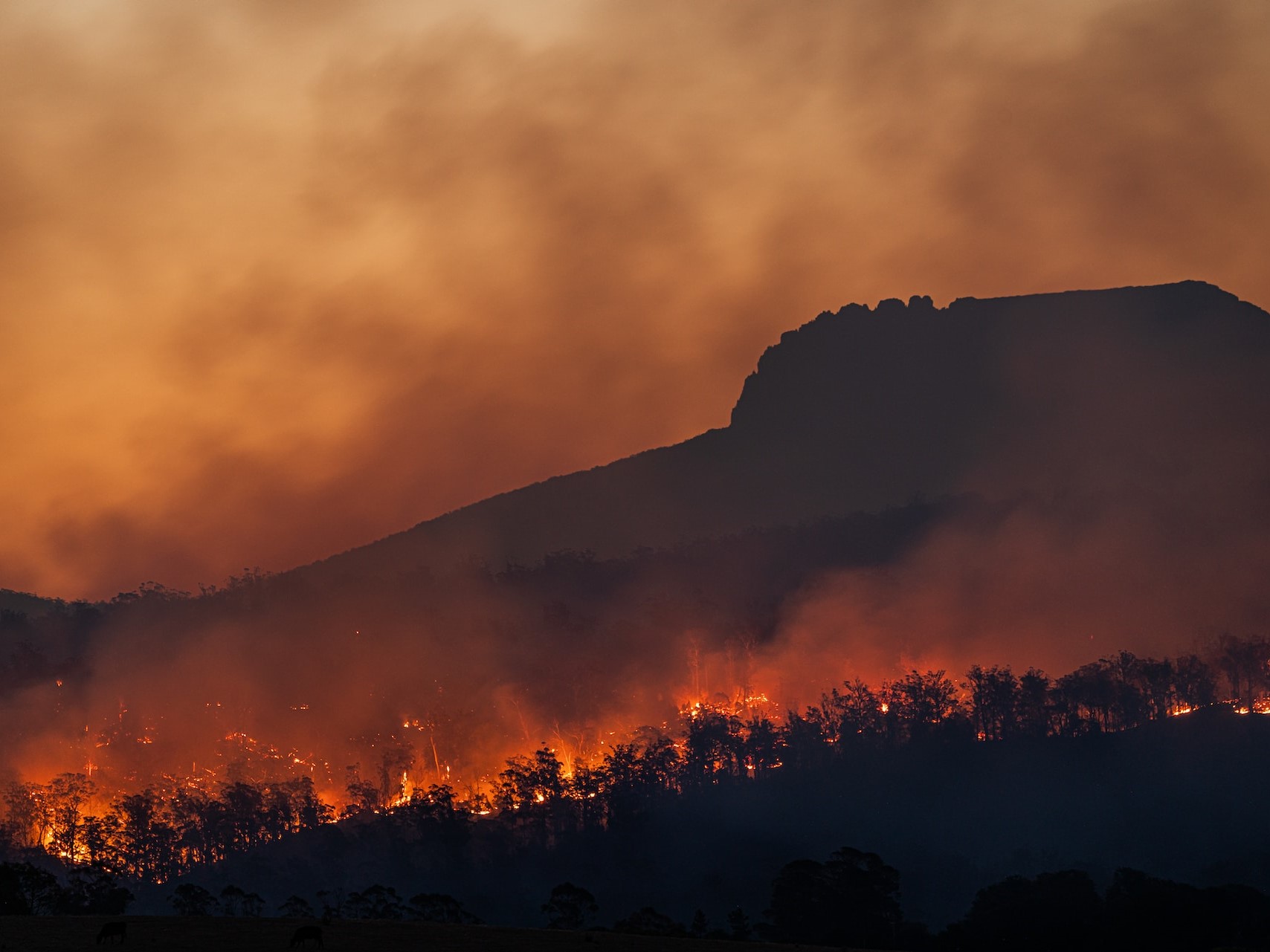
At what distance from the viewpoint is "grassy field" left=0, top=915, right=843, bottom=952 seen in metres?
82.2

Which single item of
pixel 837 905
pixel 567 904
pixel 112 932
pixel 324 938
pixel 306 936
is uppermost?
pixel 112 932

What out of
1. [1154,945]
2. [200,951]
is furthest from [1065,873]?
[200,951]

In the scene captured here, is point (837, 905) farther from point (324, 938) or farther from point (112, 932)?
point (112, 932)

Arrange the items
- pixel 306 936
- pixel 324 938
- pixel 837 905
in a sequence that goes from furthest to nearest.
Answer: pixel 837 905
pixel 324 938
pixel 306 936

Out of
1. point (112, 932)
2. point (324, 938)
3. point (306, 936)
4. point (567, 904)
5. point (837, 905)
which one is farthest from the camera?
point (567, 904)

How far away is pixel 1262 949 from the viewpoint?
422 feet

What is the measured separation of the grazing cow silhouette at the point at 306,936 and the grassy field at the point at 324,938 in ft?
1.25

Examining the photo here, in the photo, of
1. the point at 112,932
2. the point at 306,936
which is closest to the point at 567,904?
the point at 306,936

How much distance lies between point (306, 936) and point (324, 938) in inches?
122

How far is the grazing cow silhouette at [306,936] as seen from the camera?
8250 cm

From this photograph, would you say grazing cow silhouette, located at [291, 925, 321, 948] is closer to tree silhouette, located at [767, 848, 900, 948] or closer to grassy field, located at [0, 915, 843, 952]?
grassy field, located at [0, 915, 843, 952]

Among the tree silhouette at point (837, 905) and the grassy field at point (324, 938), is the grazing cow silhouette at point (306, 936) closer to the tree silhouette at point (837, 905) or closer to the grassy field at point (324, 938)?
the grassy field at point (324, 938)

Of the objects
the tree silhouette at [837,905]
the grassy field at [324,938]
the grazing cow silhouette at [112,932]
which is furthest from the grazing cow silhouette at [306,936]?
the tree silhouette at [837,905]

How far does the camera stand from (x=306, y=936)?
3275 inches
